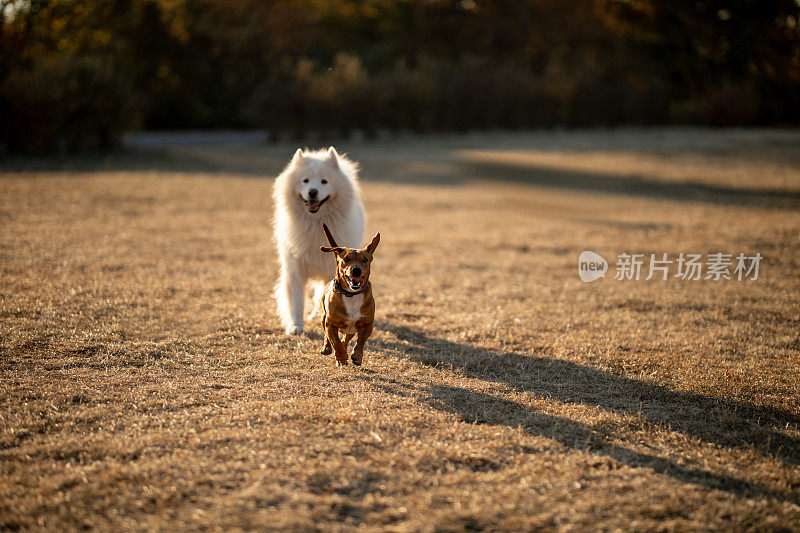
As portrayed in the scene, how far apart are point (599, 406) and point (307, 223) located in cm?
243

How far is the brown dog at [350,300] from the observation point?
11.6 feet

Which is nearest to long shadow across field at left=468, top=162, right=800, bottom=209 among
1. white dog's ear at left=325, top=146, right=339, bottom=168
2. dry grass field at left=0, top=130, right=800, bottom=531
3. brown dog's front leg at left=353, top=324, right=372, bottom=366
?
dry grass field at left=0, top=130, right=800, bottom=531

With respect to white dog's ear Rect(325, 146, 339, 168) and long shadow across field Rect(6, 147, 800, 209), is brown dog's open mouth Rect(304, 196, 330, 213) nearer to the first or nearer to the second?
white dog's ear Rect(325, 146, 339, 168)

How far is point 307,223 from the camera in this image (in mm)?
4734

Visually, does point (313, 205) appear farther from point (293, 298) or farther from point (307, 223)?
point (293, 298)

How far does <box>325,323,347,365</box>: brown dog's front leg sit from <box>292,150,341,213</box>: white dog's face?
1.10 meters

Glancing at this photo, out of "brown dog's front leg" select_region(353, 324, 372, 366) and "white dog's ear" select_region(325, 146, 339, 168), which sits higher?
"white dog's ear" select_region(325, 146, 339, 168)

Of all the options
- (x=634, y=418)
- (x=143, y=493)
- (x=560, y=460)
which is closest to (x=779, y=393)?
(x=634, y=418)

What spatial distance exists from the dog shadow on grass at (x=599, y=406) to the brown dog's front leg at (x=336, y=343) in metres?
0.27

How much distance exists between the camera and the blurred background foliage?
18.8 m

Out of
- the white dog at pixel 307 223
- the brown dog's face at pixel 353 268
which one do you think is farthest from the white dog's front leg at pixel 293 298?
the brown dog's face at pixel 353 268

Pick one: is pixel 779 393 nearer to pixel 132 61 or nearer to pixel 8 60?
pixel 8 60

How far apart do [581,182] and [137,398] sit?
1391 centimetres

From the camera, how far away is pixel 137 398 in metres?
3.53
